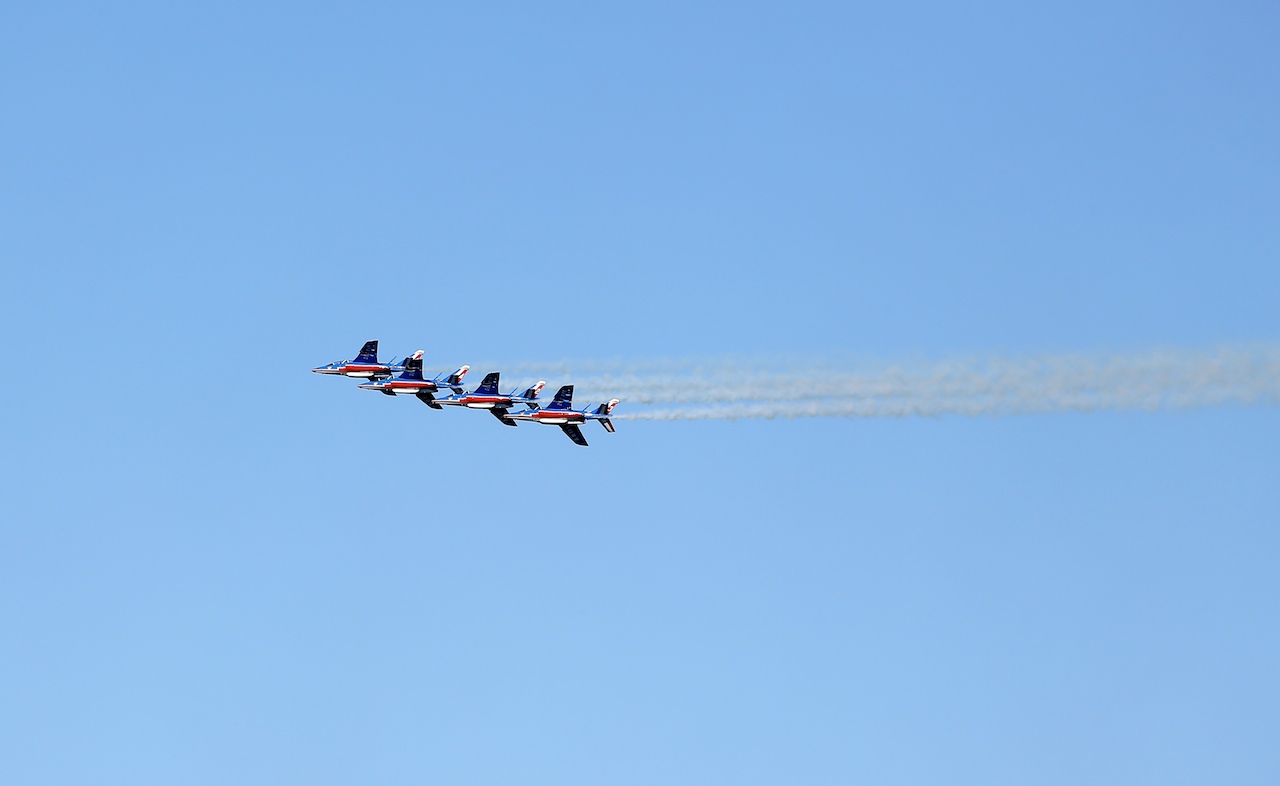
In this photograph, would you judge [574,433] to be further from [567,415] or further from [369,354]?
[369,354]

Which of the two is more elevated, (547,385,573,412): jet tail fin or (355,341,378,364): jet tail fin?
(355,341,378,364): jet tail fin

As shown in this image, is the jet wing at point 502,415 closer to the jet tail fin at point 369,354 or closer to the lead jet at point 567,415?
the lead jet at point 567,415

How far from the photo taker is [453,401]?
68688mm

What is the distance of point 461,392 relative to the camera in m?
69.1

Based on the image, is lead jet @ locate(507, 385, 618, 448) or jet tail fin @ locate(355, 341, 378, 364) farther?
jet tail fin @ locate(355, 341, 378, 364)

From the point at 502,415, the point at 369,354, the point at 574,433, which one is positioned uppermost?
the point at 369,354

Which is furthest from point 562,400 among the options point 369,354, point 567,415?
point 369,354

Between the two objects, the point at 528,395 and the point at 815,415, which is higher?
the point at 528,395

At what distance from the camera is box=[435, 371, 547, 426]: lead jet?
224 feet

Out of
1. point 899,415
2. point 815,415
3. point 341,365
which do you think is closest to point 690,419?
point 815,415

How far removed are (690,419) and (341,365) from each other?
68.7ft

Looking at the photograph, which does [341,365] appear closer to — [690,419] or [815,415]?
[690,419]

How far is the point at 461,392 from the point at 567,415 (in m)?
6.27

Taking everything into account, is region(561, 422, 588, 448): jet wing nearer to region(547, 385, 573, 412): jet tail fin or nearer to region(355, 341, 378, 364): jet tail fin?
region(547, 385, 573, 412): jet tail fin
